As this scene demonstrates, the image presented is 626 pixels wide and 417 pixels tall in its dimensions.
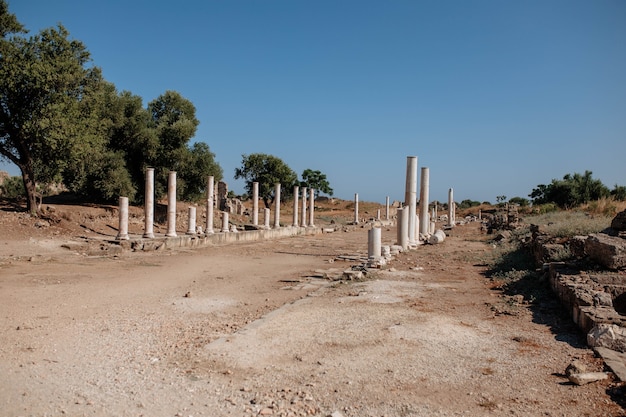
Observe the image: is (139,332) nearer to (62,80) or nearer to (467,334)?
(467,334)

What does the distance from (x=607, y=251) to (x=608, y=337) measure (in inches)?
147

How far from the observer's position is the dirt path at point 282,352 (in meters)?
4.35

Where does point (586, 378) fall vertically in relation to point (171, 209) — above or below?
below

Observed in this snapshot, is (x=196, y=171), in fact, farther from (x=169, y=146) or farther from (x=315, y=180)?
(x=315, y=180)

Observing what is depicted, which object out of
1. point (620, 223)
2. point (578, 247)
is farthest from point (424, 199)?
point (578, 247)

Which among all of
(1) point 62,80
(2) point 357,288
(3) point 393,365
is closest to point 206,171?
(1) point 62,80

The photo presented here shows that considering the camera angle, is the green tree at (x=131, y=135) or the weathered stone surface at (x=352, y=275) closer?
the weathered stone surface at (x=352, y=275)

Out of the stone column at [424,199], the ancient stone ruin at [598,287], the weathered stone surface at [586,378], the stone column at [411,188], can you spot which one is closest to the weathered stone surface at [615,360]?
the ancient stone ruin at [598,287]

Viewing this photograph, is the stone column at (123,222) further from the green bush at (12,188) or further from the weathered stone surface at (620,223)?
the green bush at (12,188)

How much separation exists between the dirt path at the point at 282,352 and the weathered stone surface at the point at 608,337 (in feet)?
0.71

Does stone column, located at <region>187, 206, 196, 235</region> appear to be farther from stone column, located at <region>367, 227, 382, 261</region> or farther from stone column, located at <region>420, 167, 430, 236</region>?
stone column, located at <region>367, 227, 382, 261</region>

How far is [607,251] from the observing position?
28.4 feet

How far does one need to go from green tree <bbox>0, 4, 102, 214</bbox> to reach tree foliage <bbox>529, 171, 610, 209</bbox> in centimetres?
3407

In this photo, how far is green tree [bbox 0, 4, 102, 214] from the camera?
1909cm
